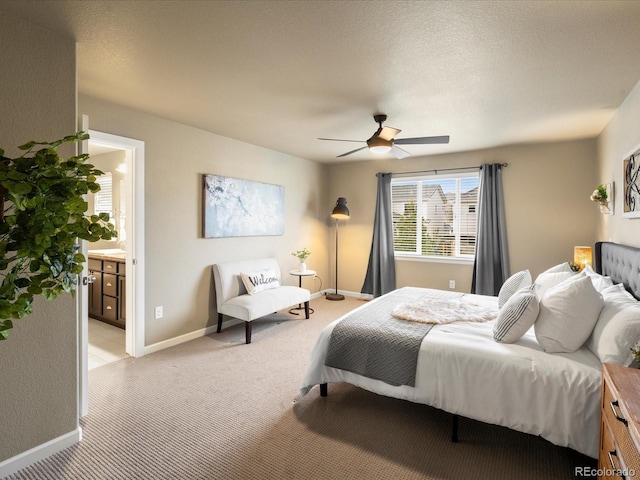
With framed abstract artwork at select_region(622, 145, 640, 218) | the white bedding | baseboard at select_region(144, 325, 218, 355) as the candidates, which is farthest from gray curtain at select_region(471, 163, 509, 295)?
baseboard at select_region(144, 325, 218, 355)

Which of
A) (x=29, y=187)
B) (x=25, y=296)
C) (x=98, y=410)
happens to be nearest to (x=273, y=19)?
(x=29, y=187)

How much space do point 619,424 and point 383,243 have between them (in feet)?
14.6

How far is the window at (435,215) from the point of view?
518cm

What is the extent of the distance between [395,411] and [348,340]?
0.61 m

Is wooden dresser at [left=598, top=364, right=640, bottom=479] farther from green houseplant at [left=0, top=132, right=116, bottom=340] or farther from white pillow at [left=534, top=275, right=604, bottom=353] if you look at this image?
green houseplant at [left=0, top=132, right=116, bottom=340]

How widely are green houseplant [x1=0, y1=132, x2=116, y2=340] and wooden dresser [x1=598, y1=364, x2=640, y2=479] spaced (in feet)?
5.95

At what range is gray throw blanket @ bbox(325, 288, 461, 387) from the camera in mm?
2184

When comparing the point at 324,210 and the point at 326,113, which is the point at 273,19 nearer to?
the point at 326,113

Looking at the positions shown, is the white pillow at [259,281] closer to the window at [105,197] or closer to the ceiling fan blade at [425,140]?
the ceiling fan blade at [425,140]

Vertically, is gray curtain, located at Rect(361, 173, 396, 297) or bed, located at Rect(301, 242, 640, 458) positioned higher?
gray curtain, located at Rect(361, 173, 396, 297)

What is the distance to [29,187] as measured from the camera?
0.92m

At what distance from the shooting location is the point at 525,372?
1.88 m

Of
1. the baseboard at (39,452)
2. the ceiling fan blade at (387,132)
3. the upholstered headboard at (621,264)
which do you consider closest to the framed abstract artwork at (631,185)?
the upholstered headboard at (621,264)

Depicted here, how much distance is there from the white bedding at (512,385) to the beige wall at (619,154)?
1447 mm
